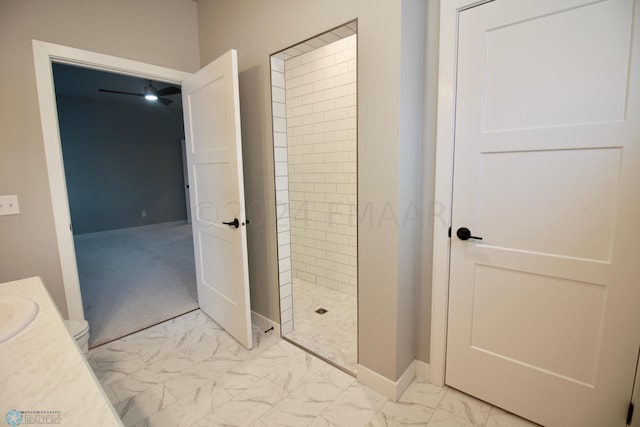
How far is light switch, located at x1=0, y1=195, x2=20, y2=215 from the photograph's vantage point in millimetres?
1850

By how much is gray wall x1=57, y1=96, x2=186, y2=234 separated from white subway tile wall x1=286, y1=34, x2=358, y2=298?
4773mm

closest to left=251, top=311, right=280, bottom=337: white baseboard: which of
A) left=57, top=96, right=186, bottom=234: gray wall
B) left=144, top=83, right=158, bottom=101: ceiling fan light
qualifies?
left=144, top=83, right=158, bottom=101: ceiling fan light

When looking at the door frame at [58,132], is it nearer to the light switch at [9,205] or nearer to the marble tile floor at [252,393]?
the light switch at [9,205]

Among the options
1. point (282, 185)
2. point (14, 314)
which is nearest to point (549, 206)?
point (282, 185)

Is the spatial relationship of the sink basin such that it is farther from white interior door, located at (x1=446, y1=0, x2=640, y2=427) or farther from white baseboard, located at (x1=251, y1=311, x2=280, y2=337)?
white interior door, located at (x1=446, y1=0, x2=640, y2=427)

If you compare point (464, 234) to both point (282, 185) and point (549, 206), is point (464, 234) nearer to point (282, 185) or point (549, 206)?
point (549, 206)

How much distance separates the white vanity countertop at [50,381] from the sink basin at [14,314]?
0.06ft

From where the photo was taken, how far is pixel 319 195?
3184 mm

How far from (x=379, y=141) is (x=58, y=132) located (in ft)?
6.95

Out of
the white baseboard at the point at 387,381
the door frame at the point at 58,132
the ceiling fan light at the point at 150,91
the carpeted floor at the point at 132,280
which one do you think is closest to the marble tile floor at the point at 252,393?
the white baseboard at the point at 387,381

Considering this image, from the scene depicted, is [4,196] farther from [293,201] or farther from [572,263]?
[572,263]

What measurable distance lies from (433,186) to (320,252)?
1811mm

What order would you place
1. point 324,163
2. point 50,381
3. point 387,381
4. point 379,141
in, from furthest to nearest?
1. point 324,163
2. point 387,381
3. point 379,141
4. point 50,381

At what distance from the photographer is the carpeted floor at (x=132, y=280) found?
8.85 feet
